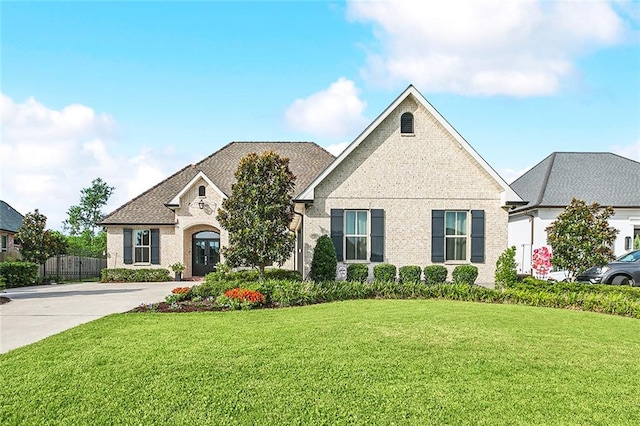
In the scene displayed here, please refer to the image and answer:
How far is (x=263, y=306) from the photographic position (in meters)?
12.4

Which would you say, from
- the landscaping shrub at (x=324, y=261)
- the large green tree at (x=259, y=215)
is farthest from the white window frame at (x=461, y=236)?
the large green tree at (x=259, y=215)

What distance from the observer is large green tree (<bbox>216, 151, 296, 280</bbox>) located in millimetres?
14727

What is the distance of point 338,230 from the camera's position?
1675 centimetres

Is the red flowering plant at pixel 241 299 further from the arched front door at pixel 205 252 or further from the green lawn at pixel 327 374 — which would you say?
the arched front door at pixel 205 252

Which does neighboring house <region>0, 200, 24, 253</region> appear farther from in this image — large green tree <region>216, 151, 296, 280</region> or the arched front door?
large green tree <region>216, 151, 296, 280</region>

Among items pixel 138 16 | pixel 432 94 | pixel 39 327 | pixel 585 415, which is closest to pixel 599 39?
pixel 432 94

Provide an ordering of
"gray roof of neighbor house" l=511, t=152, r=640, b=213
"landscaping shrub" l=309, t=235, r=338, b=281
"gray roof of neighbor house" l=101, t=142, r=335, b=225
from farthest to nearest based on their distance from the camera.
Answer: "gray roof of neighbor house" l=101, t=142, r=335, b=225 < "gray roof of neighbor house" l=511, t=152, r=640, b=213 < "landscaping shrub" l=309, t=235, r=338, b=281

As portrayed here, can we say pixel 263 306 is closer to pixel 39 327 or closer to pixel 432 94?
pixel 39 327

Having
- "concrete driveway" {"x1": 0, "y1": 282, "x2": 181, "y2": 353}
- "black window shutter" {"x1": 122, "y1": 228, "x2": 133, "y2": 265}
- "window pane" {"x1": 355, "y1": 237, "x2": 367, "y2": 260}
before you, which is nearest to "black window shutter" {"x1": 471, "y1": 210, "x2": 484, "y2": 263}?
"window pane" {"x1": 355, "y1": 237, "x2": 367, "y2": 260}

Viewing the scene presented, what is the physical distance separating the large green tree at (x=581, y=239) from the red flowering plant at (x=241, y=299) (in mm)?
11020

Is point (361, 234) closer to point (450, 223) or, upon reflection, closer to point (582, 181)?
point (450, 223)

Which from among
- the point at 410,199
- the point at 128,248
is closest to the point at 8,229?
the point at 128,248

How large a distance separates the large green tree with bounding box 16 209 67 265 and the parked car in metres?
25.1

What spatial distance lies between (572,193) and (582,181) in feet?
4.98
